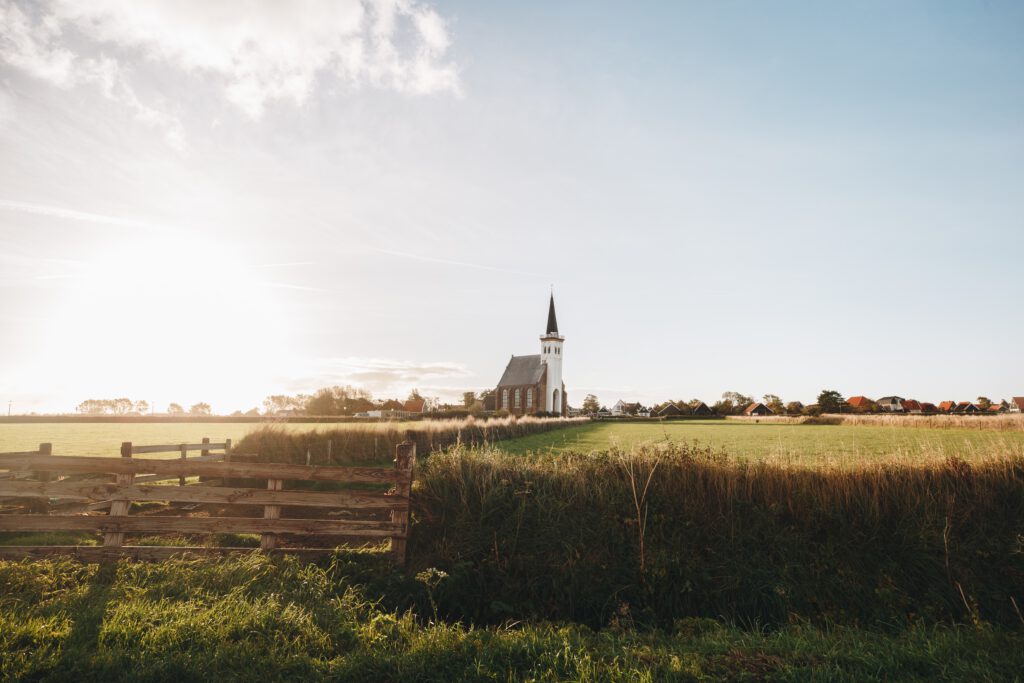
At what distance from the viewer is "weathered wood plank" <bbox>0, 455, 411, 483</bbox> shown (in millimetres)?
7996

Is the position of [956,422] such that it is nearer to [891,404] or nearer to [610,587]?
[610,587]

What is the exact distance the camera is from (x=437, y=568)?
841 centimetres

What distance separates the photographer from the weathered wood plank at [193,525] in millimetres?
7848

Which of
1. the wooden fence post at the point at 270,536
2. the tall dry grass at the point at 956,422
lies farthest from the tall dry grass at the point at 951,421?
the wooden fence post at the point at 270,536

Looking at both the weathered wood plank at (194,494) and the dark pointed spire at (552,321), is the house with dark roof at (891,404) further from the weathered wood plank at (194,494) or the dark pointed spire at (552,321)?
the weathered wood plank at (194,494)

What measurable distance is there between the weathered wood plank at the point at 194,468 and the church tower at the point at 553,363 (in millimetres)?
84093

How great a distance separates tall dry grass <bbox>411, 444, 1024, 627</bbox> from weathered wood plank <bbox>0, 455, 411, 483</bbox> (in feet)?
5.47

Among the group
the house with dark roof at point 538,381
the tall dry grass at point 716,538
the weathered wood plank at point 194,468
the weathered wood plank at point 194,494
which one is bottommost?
the tall dry grass at point 716,538

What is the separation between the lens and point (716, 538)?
9297 mm

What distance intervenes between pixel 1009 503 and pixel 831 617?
570 centimetres

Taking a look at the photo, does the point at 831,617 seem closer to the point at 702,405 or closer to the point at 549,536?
the point at 549,536

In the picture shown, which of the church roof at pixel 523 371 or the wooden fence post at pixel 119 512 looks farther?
the church roof at pixel 523 371

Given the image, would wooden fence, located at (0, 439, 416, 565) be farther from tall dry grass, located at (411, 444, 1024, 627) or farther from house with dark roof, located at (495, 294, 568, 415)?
house with dark roof, located at (495, 294, 568, 415)

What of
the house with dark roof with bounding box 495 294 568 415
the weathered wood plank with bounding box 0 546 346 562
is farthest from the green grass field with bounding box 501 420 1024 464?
the house with dark roof with bounding box 495 294 568 415
